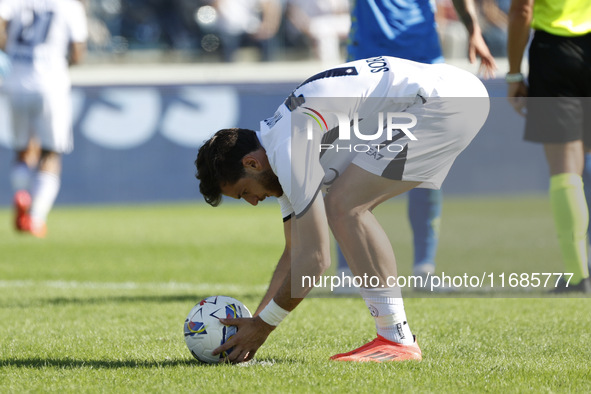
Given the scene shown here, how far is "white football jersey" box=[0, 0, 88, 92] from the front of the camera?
9.53m

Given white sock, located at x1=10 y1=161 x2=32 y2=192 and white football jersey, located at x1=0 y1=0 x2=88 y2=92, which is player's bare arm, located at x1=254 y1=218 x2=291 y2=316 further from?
white sock, located at x1=10 y1=161 x2=32 y2=192

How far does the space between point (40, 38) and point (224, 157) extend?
677 cm

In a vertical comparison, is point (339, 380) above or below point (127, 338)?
above

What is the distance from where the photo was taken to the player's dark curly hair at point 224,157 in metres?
3.49

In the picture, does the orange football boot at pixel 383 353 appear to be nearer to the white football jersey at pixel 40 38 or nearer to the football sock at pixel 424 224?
the football sock at pixel 424 224

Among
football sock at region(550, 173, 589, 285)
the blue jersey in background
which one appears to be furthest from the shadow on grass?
the blue jersey in background

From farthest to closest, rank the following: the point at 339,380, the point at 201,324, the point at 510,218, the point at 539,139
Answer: the point at 510,218
the point at 539,139
the point at 201,324
the point at 339,380

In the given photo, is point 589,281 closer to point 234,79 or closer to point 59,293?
point 59,293

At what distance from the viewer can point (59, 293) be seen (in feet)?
20.1

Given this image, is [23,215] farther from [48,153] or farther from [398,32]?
[398,32]

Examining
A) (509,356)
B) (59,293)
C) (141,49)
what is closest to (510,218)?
(59,293)

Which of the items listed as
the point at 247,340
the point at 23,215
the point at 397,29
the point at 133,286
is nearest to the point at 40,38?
the point at 23,215

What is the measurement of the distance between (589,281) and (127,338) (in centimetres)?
272

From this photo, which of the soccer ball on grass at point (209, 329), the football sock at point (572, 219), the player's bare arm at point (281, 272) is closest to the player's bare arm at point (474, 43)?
the football sock at point (572, 219)
